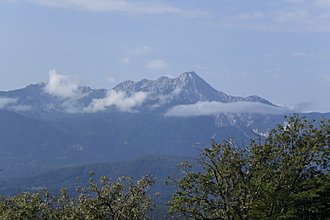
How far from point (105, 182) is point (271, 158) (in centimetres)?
1468

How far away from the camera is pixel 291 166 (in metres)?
50.3

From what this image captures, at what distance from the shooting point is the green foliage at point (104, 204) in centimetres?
4912

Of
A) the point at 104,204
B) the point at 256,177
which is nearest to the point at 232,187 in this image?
the point at 256,177

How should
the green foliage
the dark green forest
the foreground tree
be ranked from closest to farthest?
the foreground tree
the dark green forest
the green foliage

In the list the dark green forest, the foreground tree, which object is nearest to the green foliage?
the dark green forest

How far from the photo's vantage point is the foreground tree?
4725 cm

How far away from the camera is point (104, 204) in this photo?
4922 centimetres

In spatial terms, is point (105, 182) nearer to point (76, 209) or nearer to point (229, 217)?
point (76, 209)

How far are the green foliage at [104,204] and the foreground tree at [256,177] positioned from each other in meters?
3.26

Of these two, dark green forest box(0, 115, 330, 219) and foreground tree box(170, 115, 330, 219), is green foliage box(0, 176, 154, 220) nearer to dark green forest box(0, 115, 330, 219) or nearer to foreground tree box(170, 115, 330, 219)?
dark green forest box(0, 115, 330, 219)

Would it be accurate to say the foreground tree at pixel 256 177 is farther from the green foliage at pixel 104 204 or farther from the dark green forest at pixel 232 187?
the green foliage at pixel 104 204

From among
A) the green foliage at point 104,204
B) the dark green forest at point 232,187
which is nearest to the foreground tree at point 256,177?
the dark green forest at point 232,187

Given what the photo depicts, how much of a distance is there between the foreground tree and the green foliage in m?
3.26

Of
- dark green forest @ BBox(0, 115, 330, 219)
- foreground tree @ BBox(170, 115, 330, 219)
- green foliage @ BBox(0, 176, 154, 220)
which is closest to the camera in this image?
foreground tree @ BBox(170, 115, 330, 219)
